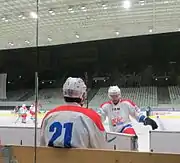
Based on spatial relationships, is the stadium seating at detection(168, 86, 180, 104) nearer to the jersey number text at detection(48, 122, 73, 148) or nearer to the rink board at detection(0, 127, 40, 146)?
the rink board at detection(0, 127, 40, 146)

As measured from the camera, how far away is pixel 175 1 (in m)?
7.30

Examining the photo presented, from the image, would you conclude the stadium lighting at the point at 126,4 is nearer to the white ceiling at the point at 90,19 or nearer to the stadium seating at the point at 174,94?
the white ceiling at the point at 90,19

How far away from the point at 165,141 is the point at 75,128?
1513mm

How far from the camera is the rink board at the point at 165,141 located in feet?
8.67

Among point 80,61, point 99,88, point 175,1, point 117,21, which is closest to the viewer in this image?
point 80,61

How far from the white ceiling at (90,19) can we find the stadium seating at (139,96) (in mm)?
1792

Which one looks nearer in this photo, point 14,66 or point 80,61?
point 14,66

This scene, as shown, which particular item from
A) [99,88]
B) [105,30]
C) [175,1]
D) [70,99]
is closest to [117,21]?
[105,30]

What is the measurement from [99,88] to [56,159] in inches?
185

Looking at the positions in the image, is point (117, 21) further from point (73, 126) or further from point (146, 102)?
point (73, 126)

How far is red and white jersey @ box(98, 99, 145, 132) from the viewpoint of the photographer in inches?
122

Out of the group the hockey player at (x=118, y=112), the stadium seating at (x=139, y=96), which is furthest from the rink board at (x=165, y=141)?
the stadium seating at (x=139, y=96)

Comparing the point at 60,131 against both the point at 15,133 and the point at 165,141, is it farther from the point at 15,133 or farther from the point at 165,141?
the point at 15,133

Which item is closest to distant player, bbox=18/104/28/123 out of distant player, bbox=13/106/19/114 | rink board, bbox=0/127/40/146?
distant player, bbox=13/106/19/114
